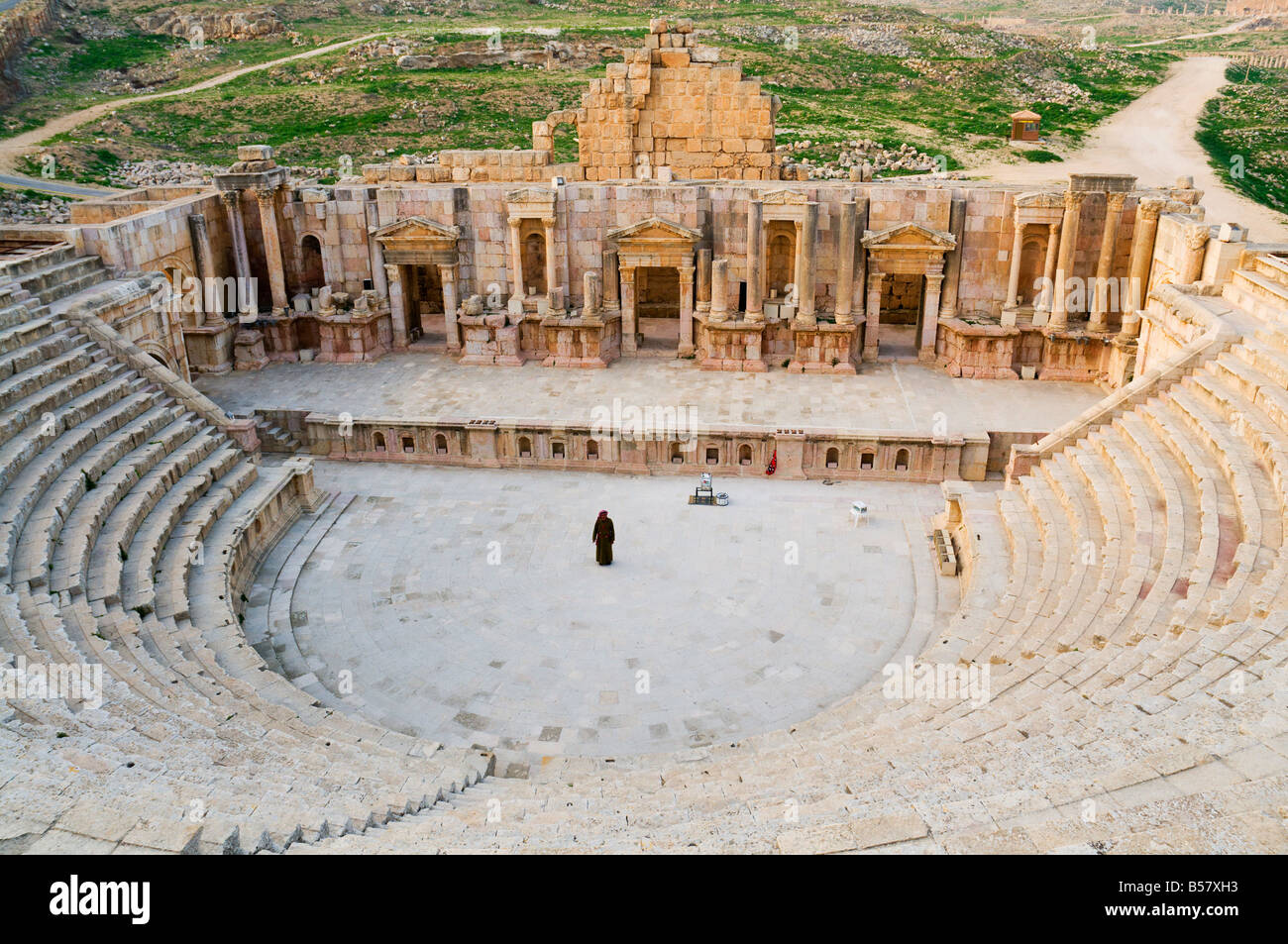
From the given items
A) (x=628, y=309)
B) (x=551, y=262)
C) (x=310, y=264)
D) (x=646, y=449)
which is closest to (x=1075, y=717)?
(x=646, y=449)

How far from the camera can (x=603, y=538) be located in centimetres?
1557

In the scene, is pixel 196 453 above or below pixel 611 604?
above

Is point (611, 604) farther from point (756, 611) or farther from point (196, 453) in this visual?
point (196, 453)

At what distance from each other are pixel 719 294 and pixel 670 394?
289cm

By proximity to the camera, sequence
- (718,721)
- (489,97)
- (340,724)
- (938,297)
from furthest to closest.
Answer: (489,97) < (938,297) < (718,721) < (340,724)

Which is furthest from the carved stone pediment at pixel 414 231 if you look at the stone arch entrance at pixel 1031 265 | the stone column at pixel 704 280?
the stone arch entrance at pixel 1031 265

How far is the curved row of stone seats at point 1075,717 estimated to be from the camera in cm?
671

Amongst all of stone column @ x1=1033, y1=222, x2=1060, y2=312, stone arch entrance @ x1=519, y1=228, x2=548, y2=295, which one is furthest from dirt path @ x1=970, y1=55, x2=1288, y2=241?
stone arch entrance @ x1=519, y1=228, x2=548, y2=295

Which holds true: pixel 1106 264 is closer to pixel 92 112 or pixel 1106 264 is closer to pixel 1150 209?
pixel 1150 209

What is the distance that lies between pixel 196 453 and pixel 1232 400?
1603 cm

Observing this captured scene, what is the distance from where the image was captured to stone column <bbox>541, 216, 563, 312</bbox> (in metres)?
22.8

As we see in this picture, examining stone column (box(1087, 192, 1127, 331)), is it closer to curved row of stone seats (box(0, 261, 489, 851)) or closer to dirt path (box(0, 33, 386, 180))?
curved row of stone seats (box(0, 261, 489, 851))

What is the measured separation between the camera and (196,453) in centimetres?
1633
